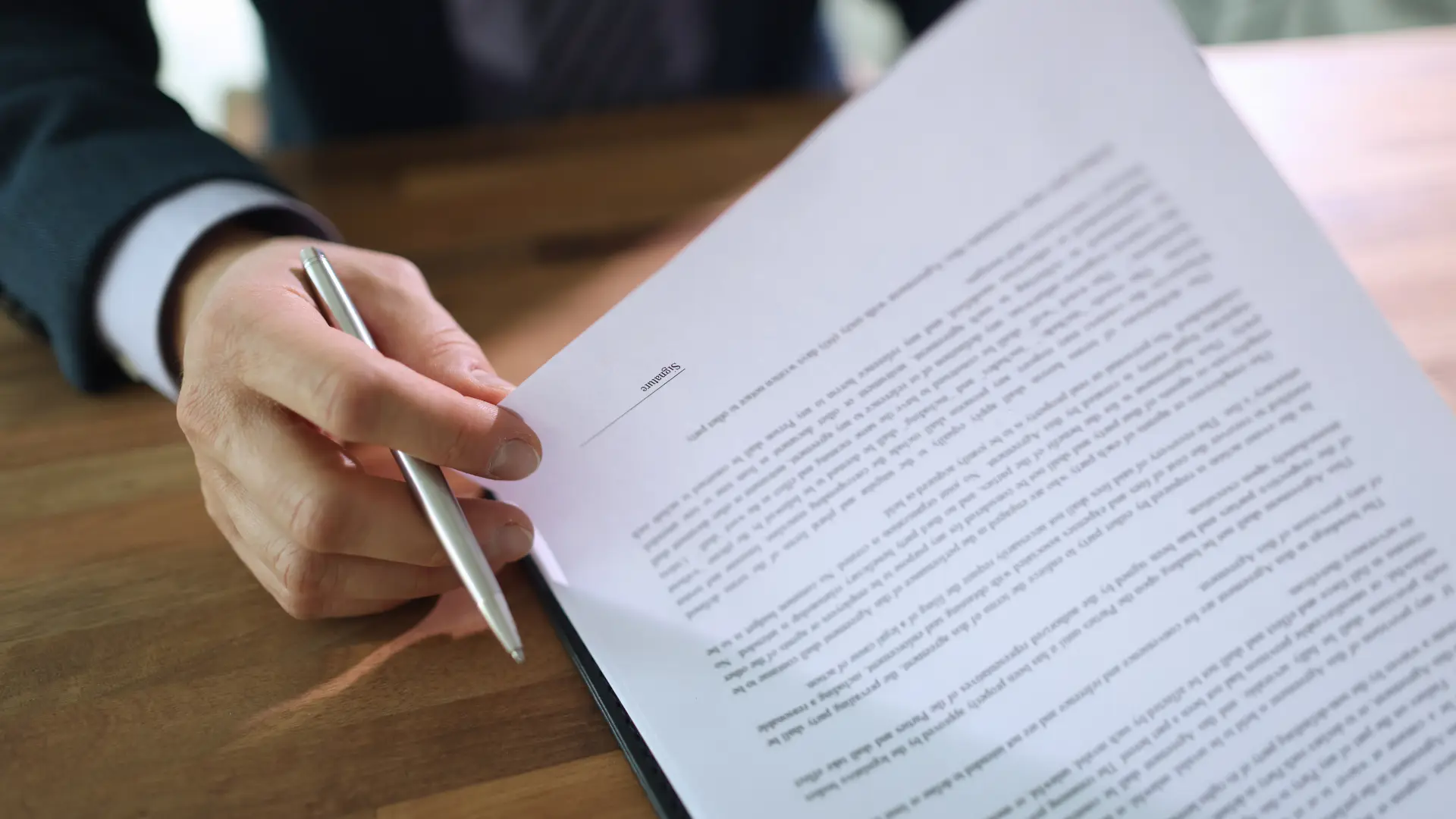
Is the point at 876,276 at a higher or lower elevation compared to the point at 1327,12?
lower

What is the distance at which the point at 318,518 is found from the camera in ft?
1.05

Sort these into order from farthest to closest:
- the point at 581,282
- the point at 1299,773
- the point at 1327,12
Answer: the point at 1327,12, the point at 581,282, the point at 1299,773

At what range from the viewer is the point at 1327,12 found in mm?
1048

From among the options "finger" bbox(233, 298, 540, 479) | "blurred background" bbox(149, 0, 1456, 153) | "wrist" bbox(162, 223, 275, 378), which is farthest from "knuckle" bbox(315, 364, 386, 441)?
"blurred background" bbox(149, 0, 1456, 153)

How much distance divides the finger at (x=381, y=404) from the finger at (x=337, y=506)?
2 cm

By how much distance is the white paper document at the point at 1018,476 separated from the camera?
29cm

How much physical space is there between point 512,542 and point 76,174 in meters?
0.32

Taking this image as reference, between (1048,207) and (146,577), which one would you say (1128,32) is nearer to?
(1048,207)

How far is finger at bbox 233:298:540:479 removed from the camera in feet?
0.98

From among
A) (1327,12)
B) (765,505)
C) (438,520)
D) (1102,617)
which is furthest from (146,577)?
(1327,12)

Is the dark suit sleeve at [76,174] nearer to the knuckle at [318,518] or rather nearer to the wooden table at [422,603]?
the wooden table at [422,603]

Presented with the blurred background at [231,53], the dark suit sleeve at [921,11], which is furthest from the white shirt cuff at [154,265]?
the blurred background at [231,53]

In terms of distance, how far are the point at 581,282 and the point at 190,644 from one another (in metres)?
0.27

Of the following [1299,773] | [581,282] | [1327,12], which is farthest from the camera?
[1327,12]
